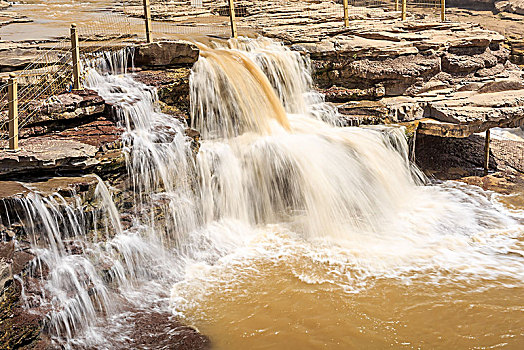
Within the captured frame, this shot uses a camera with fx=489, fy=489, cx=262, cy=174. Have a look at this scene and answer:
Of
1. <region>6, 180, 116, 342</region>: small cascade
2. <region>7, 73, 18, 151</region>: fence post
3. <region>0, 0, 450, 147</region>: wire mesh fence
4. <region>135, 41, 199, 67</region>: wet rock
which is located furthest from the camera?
<region>135, 41, 199, 67</region>: wet rock

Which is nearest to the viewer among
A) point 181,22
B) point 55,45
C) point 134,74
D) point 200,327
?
point 200,327

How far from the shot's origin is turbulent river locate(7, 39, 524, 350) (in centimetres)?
583

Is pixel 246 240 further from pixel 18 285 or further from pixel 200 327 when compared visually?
pixel 18 285

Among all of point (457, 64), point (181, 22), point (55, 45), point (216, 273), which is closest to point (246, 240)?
point (216, 273)

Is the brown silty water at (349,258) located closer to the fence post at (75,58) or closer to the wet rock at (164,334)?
the wet rock at (164,334)

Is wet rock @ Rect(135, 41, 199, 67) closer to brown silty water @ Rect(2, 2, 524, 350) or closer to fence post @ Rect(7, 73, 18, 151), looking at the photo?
brown silty water @ Rect(2, 2, 524, 350)

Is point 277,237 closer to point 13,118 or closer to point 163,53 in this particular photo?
point 163,53

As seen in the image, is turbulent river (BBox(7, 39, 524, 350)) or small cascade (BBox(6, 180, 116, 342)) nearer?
small cascade (BBox(6, 180, 116, 342))

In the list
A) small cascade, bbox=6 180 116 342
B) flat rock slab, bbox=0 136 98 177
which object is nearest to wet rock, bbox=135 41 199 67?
flat rock slab, bbox=0 136 98 177

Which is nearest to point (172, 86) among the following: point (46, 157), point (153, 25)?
point (46, 157)

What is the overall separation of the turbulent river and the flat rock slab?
0.48m

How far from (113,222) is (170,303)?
1422 millimetres

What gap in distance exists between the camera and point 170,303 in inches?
252

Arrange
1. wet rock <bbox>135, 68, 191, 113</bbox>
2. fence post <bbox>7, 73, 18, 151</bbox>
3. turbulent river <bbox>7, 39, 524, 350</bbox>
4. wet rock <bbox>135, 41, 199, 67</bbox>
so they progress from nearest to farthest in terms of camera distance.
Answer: turbulent river <bbox>7, 39, 524, 350</bbox>
fence post <bbox>7, 73, 18, 151</bbox>
wet rock <bbox>135, 68, 191, 113</bbox>
wet rock <bbox>135, 41, 199, 67</bbox>
